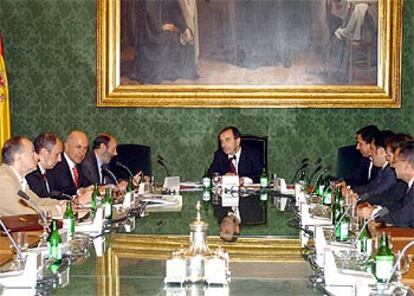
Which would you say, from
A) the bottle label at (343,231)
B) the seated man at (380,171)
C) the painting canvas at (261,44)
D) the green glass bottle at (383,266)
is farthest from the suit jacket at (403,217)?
the painting canvas at (261,44)

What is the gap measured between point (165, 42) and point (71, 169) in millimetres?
2681

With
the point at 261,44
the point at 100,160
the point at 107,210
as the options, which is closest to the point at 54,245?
the point at 107,210

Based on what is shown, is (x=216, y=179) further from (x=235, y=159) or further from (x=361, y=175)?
(x=361, y=175)

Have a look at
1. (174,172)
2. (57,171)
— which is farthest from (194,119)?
(57,171)

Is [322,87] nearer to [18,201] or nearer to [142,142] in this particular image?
[142,142]

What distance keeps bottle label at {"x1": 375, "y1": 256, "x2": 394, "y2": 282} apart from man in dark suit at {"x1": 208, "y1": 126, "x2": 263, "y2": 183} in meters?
5.34

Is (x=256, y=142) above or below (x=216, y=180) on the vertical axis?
above

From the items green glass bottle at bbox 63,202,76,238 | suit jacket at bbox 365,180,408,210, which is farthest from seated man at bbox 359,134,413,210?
green glass bottle at bbox 63,202,76,238

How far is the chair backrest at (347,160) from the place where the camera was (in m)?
9.98

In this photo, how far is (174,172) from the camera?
413 inches

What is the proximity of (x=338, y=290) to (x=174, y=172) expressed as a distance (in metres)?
6.88

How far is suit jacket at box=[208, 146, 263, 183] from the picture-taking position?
922 cm

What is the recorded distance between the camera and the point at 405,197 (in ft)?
20.7

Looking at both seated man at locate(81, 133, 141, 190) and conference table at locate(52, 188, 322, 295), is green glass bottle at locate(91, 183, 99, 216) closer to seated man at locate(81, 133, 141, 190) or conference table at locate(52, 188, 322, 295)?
conference table at locate(52, 188, 322, 295)
